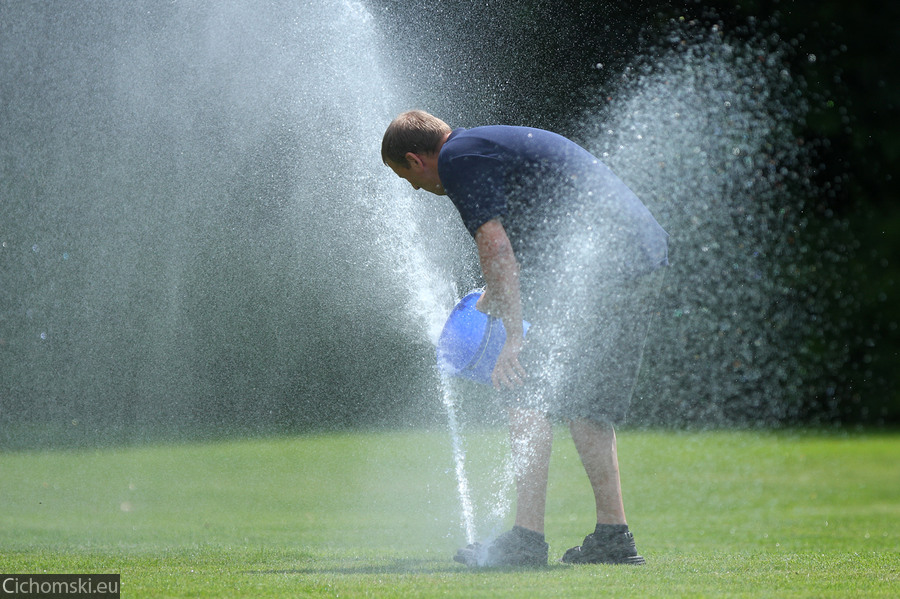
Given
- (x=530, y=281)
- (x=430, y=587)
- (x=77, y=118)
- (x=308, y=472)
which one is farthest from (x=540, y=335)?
(x=77, y=118)

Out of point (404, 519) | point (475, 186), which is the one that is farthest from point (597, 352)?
point (404, 519)

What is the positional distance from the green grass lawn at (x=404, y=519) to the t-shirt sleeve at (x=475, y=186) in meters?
0.97

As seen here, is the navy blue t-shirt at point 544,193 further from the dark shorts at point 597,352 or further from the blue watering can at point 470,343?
the blue watering can at point 470,343

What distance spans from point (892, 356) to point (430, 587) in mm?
9145

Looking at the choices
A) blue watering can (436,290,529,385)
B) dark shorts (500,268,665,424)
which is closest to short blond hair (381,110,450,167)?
blue watering can (436,290,529,385)

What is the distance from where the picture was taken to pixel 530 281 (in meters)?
3.12

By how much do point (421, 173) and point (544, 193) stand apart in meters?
0.37

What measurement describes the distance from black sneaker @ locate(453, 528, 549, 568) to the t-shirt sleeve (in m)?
0.88

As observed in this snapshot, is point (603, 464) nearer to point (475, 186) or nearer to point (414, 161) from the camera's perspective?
point (475, 186)

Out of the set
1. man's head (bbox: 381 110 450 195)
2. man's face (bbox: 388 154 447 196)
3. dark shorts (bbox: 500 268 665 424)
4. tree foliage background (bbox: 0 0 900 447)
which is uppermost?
man's head (bbox: 381 110 450 195)

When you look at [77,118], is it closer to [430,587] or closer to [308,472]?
[308,472]

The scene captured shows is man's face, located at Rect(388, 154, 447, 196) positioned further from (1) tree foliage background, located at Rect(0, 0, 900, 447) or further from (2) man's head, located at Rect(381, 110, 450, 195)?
(1) tree foliage background, located at Rect(0, 0, 900, 447)

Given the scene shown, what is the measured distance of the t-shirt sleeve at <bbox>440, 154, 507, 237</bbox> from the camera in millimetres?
2865

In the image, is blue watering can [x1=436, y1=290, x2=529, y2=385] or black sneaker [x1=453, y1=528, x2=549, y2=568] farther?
blue watering can [x1=436, y1=290, x2=529, y2=385]
